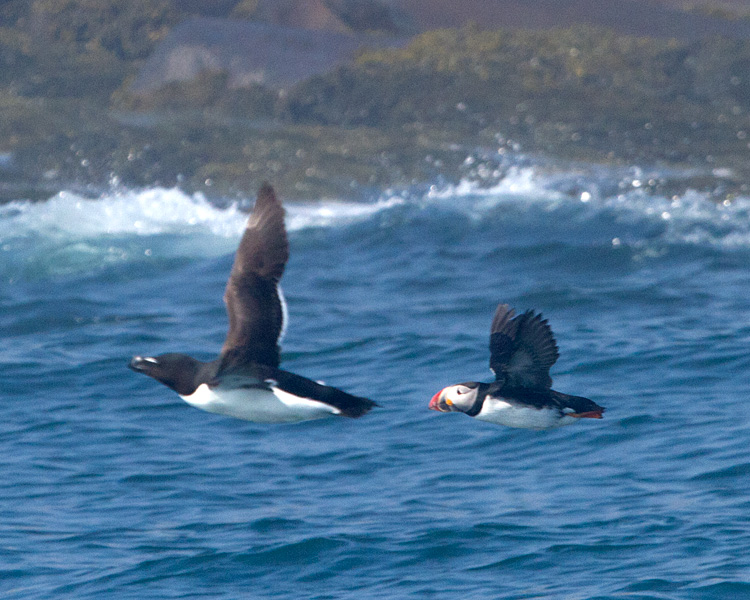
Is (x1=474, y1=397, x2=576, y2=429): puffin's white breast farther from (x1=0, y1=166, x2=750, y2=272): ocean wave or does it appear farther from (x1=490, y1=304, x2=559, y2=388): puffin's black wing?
(x1=0, y1=166, x2=750, y2=272): ocean wave

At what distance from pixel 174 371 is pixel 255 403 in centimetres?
56

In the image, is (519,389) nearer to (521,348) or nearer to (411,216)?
(521,348)

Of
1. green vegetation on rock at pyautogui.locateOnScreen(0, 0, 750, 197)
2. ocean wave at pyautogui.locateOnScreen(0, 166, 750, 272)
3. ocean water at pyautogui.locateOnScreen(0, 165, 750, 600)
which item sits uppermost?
green vegetation on rock at pyautogui.locateOnScreen(0, 0, 750, 197)

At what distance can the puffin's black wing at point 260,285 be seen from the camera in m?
7.65

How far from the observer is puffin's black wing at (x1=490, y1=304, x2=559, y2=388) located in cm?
794

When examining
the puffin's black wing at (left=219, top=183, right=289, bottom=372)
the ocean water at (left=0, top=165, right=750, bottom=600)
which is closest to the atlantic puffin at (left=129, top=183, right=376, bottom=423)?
the puffin's black wing at (left=219, top=183, right=289, bottom=372)

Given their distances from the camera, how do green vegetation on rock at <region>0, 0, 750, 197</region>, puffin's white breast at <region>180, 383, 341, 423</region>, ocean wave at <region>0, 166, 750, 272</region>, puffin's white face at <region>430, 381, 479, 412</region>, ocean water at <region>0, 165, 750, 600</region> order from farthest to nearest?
1. green vegetation on rock at <region>0, 0, 750, 197</region>
2. ocean wave at <region>0, 166, 750, 272</region>
3. ocean water at <region>0, 165, 750, 600</region>
4. puffin's white face at <region>430, 381, 479, 412</region>
5. puffin's white breast at <region>180, 383, 341, 423</region>

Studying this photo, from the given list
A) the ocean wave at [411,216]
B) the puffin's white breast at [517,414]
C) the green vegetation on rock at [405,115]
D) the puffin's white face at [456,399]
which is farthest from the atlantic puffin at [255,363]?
the green vegetation on rock at [405,115]

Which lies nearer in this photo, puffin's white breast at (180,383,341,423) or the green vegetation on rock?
puffin's white breast at (180,383,341,423)

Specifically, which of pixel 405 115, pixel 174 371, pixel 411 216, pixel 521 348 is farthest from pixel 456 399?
pixel 405 115

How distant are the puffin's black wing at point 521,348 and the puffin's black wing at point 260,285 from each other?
55.2 inches

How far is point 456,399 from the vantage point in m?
8.12

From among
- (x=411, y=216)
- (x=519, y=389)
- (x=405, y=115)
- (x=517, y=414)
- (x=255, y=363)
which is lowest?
(x=517, y=414)

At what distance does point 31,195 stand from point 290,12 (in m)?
5.86
